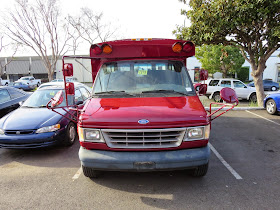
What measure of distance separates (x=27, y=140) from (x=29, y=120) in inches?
22.1

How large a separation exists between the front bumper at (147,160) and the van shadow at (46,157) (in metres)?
1.61

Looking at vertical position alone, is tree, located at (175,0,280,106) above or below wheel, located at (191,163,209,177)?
above

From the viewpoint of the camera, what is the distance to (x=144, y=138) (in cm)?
304

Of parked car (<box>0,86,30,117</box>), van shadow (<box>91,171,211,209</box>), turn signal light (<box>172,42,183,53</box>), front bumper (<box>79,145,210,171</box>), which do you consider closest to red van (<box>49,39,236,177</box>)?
front bumper (<box>79,145,210,171</box>)

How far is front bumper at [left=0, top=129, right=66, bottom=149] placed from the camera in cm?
460

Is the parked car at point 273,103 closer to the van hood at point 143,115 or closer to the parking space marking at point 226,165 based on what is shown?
the parking space marking at point 226,165

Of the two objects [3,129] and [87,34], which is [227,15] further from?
[87,34]

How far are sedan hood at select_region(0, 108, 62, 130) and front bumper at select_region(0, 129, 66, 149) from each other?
212mm

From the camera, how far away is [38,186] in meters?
3.62

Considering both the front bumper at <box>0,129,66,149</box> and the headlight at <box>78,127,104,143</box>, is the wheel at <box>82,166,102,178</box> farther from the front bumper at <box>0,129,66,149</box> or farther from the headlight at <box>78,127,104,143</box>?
the front bumper at <box>0,129,66,149</box>

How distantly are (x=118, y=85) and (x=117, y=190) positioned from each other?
1.93 m

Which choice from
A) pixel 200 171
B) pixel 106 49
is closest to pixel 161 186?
pixel 200 171

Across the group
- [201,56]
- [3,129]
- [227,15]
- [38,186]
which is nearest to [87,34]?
[201,56]

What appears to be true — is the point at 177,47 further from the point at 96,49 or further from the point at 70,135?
the point at 70,135
